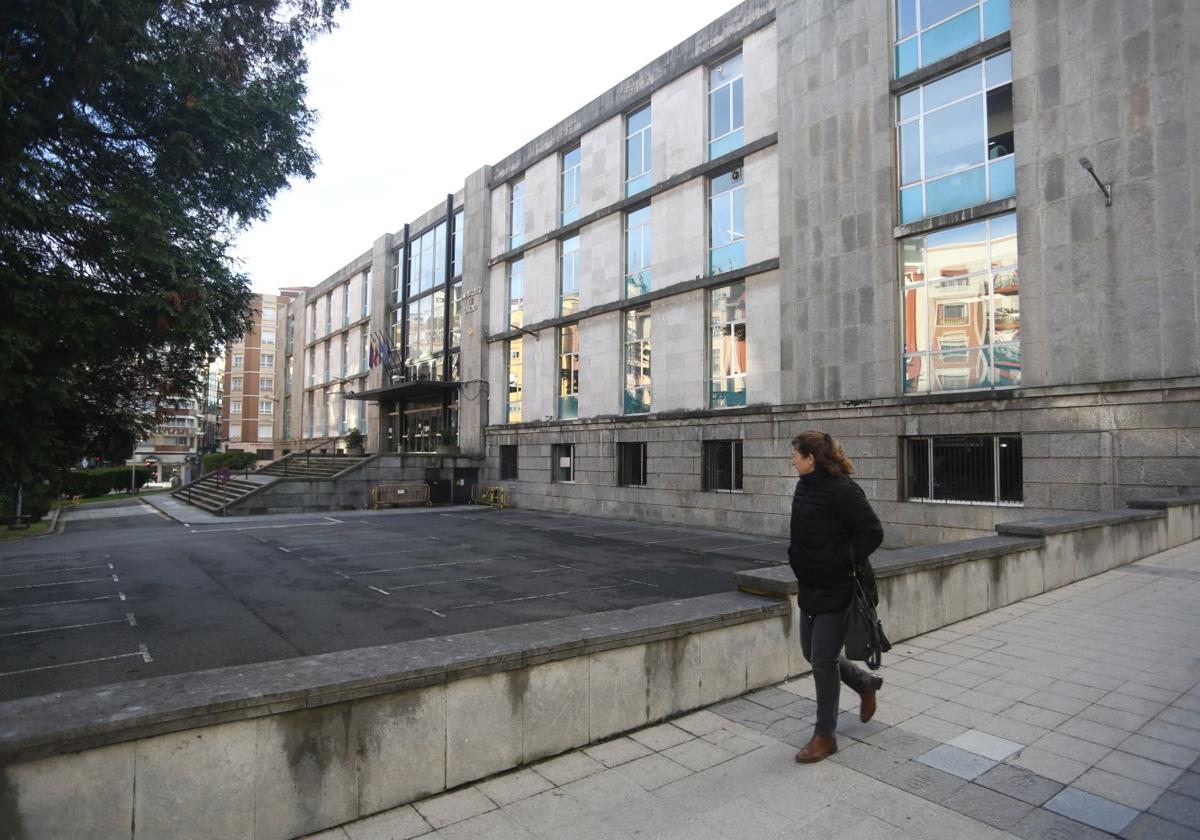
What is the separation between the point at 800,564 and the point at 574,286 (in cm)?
2337

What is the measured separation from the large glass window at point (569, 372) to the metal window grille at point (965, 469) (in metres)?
13.2

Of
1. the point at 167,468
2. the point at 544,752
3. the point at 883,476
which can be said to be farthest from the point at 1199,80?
the point at 167,468

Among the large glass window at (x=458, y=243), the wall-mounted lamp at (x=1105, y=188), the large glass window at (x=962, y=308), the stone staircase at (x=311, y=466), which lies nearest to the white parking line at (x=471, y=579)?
the large glass window at (x=962, y=308)

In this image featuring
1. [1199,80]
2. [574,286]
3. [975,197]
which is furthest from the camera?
[574,286]

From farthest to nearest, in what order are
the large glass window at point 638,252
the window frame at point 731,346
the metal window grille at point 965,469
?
the large glass window at point 638,252 < the window frame at point 731,346 < the metal window grille at point 965,469

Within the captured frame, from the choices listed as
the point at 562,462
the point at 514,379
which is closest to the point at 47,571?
the point at 562,462

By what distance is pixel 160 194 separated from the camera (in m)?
7.24

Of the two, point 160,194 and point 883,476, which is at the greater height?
point 160,194

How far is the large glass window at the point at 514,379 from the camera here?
2906cm

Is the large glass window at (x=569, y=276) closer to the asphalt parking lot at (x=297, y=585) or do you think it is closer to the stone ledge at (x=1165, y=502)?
the asphalt parking lot at (x=297, y=585)

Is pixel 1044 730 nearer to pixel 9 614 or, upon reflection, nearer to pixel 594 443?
pixel 9 614

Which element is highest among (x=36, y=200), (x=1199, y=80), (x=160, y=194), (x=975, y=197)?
(x=1199, y=80)

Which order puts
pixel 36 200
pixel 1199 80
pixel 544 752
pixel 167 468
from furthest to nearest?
1. pixel 167 468
2. pixel 1199 80
3. pixel 36 200
4. pixel 544 752

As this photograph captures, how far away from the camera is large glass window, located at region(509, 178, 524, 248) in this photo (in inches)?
1180
